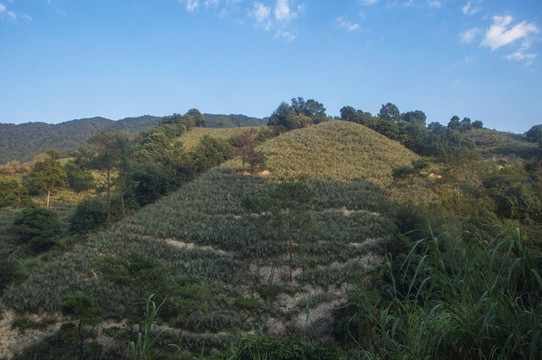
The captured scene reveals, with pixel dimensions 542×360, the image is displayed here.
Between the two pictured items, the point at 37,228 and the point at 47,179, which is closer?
the point at 37,228

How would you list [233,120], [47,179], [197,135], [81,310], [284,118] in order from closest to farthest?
[81,310] → [47,179] → [284,118] → [197,135] → [233,120]

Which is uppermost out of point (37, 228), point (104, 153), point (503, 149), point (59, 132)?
point (59, 132)

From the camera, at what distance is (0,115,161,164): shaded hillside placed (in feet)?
235

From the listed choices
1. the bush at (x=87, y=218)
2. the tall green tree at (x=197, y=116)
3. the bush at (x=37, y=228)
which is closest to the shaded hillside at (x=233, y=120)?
the tall green tree at (x=197, y=116)

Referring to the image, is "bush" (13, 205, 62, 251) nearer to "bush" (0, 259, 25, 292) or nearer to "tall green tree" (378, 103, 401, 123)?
"bush" (0, 259, 25, 292)

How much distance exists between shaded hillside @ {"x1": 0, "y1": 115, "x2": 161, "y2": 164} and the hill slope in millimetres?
57906

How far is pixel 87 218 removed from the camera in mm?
24453

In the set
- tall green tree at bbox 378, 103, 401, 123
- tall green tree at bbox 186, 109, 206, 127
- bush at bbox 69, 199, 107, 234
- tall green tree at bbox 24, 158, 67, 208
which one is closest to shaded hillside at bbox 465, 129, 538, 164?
tall green tree at bbox 378, 103, 401, 123

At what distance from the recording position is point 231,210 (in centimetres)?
2541

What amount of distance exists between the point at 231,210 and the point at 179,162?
57.3 feet

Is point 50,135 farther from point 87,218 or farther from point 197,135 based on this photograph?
point 87,218

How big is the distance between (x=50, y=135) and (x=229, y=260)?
10065 cm

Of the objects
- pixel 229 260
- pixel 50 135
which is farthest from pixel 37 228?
pixel 50 135

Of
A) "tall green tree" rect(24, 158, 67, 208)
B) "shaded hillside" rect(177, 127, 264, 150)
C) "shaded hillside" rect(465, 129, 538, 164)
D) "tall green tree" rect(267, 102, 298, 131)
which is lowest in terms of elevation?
"tall green tree" rect(24, 158, 67, 208)
